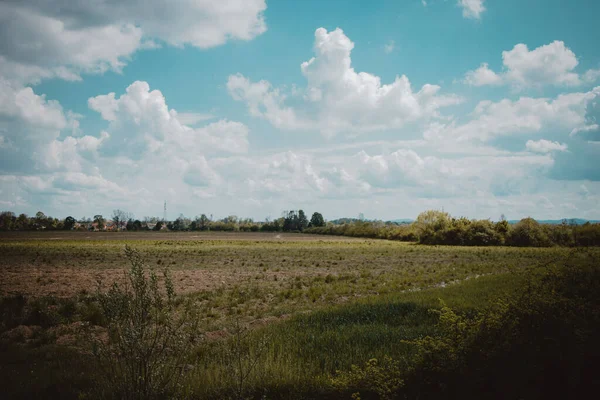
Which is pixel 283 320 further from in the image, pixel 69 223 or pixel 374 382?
pixel 69 223

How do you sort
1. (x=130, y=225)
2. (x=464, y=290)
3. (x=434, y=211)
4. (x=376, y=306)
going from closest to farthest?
(x=376, y=306) → (x=464, y=290) → (x=434, y=211) → (x=130, y=225)

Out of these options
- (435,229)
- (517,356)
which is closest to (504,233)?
(435,229)

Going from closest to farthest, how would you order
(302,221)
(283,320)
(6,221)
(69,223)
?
(283,320), (6,221), (69,223), (302,221)

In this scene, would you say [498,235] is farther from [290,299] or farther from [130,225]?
[130,225]

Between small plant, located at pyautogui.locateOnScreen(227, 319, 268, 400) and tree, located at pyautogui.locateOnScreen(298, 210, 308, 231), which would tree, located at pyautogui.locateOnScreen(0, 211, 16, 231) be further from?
small plant, located at pyautogui.locateOnScreen(227, 319, 268, 400)

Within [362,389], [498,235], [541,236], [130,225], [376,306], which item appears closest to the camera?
[362,389]

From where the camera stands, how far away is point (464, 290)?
15836 mm

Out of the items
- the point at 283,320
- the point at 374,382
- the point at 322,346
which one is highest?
the point at 374,382

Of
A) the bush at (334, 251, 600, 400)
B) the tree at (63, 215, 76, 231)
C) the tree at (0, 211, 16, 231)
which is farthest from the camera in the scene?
the tree at (63, 215, 76, 231)

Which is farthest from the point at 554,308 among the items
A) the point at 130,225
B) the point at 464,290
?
the point at 130,225

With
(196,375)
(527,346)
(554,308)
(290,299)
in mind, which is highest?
(554,308)

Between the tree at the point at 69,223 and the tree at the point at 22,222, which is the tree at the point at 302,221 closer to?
the tree at the point at 69,223

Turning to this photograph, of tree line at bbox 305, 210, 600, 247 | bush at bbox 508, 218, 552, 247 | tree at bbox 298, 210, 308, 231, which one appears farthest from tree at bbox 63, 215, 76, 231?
bush at bbox 508, 218, 552, 247

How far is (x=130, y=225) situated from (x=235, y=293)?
173572mm
